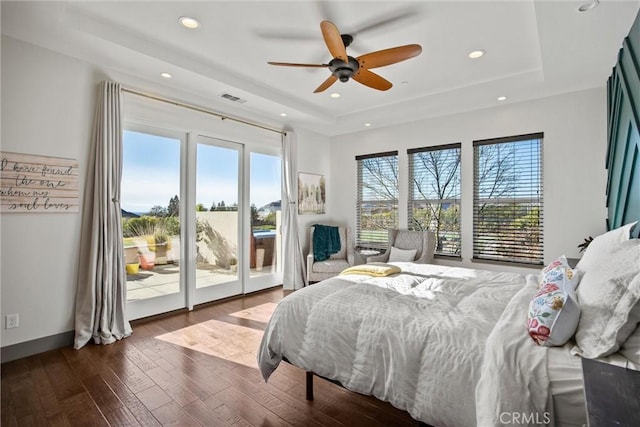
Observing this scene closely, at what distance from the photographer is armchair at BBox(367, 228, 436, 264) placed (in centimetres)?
450

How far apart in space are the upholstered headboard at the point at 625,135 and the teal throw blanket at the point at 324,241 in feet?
11.4

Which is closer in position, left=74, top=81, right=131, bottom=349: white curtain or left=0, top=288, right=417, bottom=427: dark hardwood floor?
left=0, top=288, right=417, bottom=427: dark hardwood floor

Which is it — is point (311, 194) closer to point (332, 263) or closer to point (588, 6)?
point (332, 263)

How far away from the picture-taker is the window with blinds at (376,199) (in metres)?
5.32

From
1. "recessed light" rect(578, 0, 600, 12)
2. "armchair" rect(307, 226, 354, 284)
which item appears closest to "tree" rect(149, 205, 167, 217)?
"armchair" rect(307, 226, 354, 284)

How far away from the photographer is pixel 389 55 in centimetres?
249

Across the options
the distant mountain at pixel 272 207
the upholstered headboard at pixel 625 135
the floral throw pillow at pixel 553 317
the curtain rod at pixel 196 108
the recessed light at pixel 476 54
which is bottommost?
the floral throw pillow at pixel 553 317

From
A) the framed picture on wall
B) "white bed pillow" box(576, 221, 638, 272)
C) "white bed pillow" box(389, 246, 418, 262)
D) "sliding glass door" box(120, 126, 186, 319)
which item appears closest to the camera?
"white bed pillow" box(576, 221, 638, 272)

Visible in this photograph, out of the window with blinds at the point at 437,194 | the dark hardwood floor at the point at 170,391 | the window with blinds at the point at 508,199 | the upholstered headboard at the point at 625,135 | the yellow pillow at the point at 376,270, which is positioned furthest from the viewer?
the window with blinds at the point at 437,194

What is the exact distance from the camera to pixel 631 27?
2.33 m

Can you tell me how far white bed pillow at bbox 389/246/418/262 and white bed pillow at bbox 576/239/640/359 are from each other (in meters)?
3.00

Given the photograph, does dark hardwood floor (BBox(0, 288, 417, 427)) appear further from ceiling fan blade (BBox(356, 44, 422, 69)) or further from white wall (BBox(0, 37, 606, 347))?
ceiling fan blade (BBox(356, 44, 422, 69))

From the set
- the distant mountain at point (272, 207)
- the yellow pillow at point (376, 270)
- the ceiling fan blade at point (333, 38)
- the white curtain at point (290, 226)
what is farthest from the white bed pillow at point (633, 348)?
the distant mountain at point (272, 207)

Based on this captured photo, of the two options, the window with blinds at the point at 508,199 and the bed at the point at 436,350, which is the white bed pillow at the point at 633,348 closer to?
the bed at the point at 436,350
